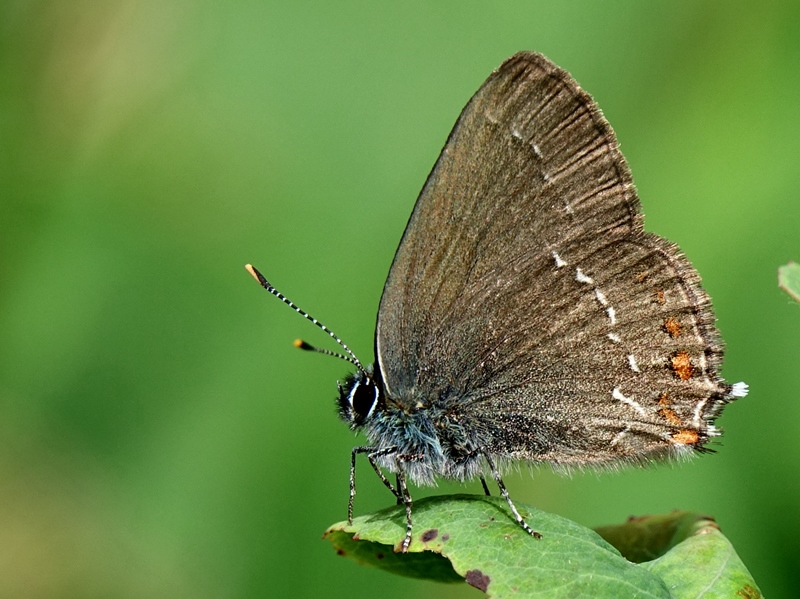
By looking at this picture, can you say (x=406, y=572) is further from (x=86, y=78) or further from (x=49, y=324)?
(x=86, y=78)

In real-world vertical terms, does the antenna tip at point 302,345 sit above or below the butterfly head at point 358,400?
above

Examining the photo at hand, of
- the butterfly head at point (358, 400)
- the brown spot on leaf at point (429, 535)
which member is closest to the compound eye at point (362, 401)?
the butterfly head at point (358, 400)

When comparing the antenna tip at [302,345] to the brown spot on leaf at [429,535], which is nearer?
the brown spot on leaf at [429,535]

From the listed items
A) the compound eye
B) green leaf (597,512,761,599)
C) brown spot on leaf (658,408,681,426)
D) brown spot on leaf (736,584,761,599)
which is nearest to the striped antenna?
the compound eye

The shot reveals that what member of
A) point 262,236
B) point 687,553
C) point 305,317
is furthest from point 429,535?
point 262,236

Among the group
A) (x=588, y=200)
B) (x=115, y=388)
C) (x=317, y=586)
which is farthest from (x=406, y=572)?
(x=115, y=388)

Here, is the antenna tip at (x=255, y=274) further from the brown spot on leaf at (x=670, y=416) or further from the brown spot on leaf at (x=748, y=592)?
the brown spot on leaf at (x=748, y=592)
